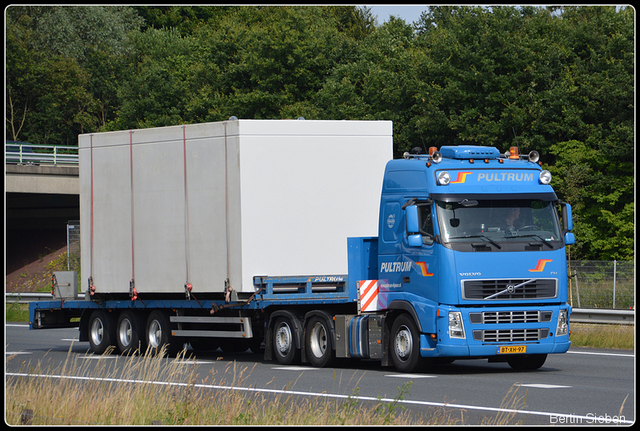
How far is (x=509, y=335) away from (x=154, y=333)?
24.2 ft

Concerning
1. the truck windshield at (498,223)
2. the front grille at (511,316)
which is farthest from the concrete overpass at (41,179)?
the front grille at (511,316)

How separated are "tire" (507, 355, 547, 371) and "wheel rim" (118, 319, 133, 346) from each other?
753 centimetres

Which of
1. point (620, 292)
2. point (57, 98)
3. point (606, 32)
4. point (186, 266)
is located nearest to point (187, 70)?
point (57, 98)

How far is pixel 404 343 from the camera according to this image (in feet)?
48.7

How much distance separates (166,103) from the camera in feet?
188

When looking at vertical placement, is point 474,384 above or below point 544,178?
below

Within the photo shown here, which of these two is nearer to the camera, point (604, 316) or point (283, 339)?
point (283, 339)

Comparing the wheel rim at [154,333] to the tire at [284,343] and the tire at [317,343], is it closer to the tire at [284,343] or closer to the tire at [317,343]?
the tire at [284,343]

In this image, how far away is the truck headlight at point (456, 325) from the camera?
14.1 m

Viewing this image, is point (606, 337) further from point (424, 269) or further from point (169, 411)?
point (169, 411)

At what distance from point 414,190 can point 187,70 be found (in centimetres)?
4492

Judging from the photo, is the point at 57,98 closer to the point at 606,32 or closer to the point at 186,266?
the point at 606,32

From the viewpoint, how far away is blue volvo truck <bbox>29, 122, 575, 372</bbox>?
14156mm

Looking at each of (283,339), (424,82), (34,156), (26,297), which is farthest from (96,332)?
(34,156)
